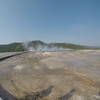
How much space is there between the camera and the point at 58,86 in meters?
1.27

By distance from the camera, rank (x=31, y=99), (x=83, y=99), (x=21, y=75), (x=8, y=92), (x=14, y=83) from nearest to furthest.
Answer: (x=83, y=99) → (x=31, y=99) → (x=8, y=92) → (x=14, y=83) → (x=21, y=75)

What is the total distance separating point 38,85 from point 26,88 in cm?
16

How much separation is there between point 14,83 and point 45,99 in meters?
0.61

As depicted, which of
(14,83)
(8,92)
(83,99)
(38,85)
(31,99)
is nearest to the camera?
(83,99)

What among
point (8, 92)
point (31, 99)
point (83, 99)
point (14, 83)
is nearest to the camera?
point (83, 99)

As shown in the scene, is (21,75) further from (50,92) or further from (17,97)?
(50,92)

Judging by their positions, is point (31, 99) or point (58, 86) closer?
point (31, 99)

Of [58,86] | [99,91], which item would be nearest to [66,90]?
[58,86]

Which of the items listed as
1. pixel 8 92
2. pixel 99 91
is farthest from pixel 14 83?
pixel 99 91

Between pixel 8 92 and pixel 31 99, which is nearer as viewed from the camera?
pixel 31 99

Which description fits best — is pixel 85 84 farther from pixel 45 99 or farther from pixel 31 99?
pixel 31 99

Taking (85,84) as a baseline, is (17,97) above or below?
below

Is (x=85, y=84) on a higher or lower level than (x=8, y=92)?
higher

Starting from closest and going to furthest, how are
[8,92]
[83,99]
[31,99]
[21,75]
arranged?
[83,99] < [31,99] < [8,92] < [21,75]
